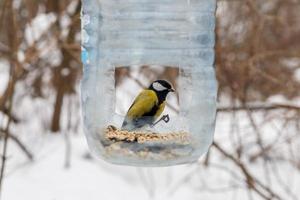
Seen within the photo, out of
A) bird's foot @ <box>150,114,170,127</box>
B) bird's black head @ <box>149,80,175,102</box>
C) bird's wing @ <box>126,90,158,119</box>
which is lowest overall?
bird's foot @ <box>150,114,170,127</box>

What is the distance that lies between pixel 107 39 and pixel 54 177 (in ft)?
9.88

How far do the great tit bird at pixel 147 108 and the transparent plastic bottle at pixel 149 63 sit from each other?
0.02 metres

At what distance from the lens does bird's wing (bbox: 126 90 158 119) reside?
197cm

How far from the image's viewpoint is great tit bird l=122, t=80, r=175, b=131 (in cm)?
196

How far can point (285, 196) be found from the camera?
17.6ft

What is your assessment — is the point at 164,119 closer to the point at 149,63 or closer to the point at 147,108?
the point at 147,108

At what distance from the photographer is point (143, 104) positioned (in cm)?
199

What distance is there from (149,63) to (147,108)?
0.42 feet

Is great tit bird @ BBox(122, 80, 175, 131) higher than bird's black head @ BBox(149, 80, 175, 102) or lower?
lower

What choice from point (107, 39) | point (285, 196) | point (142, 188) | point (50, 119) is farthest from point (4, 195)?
point (107, 39)

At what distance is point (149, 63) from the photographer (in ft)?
6.60

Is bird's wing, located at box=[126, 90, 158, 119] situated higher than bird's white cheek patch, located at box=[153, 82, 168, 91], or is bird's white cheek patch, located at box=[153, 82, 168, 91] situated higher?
bird's white cheek patch, located at box=[153, 82, 168, 91]

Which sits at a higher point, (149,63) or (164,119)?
(149,63)

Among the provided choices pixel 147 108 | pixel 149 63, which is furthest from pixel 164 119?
pixel 149 63
